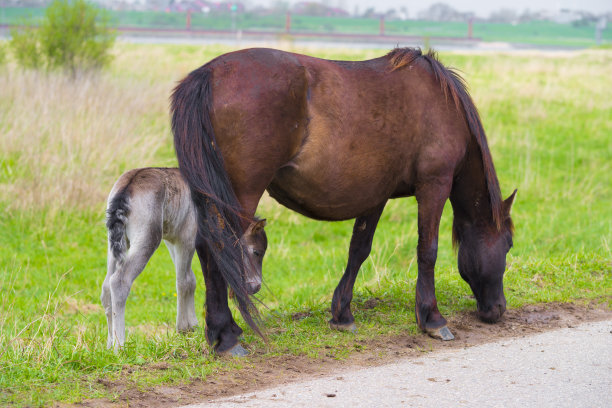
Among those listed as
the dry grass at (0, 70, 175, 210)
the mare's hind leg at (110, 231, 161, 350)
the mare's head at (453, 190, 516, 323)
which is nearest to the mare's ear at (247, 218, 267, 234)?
the mare's hind leg at (110, 231, 161, 350)

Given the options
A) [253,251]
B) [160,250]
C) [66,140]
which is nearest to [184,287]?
[253,251]

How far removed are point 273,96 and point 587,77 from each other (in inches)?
923

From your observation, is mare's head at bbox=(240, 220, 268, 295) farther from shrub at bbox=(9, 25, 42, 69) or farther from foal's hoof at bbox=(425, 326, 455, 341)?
shrub at bbox=(9, 25, 42, 69)

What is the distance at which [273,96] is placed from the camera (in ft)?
14.7

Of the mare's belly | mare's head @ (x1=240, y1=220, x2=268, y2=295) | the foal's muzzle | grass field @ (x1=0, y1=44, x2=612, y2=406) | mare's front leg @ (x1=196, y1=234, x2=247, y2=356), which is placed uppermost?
the mare's belly

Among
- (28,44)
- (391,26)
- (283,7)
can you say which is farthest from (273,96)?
(283,7)

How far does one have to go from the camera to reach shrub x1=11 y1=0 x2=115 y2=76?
53.1 feet

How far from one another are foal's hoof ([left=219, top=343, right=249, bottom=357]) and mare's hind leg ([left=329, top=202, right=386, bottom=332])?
0.89 metres

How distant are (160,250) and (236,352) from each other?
4.72 metres

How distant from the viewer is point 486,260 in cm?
557

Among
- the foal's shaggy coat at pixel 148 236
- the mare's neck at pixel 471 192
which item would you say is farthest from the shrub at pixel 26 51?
the mare's neck at pixel 471 192

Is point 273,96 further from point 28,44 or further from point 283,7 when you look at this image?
point 283,7

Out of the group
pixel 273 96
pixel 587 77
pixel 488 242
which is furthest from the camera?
pixel 587 77

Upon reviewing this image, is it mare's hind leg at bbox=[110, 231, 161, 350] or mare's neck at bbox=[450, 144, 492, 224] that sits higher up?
mare's neck at bbox=[450, 144, 492, 224]
